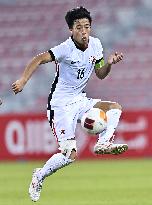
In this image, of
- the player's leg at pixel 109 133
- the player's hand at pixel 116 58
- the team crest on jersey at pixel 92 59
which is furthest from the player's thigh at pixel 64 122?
the player's hand at pixel 116 58

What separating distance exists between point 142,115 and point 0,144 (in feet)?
10.4

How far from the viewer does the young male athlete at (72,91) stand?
8.23 m

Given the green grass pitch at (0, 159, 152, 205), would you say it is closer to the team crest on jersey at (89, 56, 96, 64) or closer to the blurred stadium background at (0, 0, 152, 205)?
the blurred stadium background at (0, 0, 152, 205)

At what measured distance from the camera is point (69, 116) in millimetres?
8586

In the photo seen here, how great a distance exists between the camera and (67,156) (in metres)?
8.53

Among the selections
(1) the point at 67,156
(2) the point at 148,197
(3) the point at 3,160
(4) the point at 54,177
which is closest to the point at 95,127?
(1) the point at 67,156

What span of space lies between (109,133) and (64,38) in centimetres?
1427

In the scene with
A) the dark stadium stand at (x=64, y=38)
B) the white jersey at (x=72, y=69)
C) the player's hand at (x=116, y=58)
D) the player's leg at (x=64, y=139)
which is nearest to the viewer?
the player's hand at (x=116, y=58)

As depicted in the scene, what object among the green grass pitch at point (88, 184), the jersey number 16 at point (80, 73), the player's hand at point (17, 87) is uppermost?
the jersey number 16 at point (80, 73)

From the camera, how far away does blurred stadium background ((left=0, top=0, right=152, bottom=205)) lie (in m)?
17.8

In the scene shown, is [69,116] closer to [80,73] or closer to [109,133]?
[80,73]

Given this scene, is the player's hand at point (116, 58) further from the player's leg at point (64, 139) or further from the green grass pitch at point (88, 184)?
the green grass pitch at point (88, 184)

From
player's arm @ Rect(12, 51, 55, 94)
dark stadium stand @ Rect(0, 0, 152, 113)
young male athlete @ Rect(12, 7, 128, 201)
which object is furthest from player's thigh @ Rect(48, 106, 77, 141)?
dark stadium stand @ Rect(0, 0, 152, 113)

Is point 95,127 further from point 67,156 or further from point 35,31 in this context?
point 35,31
